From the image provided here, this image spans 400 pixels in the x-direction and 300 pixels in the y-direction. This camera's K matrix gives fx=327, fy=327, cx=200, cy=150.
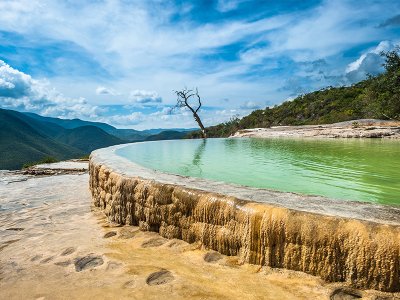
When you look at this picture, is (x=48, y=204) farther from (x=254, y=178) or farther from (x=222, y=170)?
(x=254, y=178)

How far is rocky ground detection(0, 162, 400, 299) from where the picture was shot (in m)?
2.55

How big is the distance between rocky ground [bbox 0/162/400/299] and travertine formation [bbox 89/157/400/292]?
0.31ft

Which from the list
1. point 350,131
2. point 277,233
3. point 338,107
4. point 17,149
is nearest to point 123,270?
point 277,233

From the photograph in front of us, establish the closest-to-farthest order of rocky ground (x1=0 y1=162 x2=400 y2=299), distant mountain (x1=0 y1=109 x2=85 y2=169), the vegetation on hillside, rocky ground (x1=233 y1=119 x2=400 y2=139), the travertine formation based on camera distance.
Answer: the travertine formation
rocky ground (x1=0 y1=162 x2=400 y2=299)
rocky ground (x1=233 y1=119 x2=400 y2=139)
the vegetation on hillside
distant mountain (x1=0 y1=109 x2=85 y2=169)

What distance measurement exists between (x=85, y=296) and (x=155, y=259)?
0.75m

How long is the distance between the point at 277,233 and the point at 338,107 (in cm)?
3309

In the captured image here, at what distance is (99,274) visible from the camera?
3031mm

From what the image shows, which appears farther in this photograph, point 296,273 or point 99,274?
point 99,274

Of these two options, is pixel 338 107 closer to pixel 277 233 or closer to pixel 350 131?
pixel 350 131

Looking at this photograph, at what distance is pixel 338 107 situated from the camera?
32.7m

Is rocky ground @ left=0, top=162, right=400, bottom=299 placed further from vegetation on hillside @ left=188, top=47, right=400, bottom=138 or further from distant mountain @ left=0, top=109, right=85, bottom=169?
distant mountain @ left=0, top=109, right=85, bottom=169

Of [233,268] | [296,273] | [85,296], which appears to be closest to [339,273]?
[296,273]

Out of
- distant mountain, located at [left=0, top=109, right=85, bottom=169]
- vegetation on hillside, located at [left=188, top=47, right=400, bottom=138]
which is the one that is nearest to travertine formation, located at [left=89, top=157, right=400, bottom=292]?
vegetation on hillside, located at [left=188, top=47, right=400, bottom=138]

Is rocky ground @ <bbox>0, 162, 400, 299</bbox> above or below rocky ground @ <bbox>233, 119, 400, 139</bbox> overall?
below
